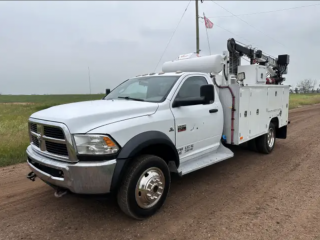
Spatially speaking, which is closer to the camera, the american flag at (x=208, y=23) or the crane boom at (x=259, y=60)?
the crane boom at (x=259, y=60)

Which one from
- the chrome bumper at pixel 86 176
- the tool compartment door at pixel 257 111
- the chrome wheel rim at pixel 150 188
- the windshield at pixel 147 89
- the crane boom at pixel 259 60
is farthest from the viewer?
the crane boom at pixel 259 60

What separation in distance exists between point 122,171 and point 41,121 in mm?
1267

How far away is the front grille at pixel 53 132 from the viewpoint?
2861 millimetres

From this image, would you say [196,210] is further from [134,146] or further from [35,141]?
[35,141]

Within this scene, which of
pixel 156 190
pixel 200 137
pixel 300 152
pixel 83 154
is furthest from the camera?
pixel 300 152

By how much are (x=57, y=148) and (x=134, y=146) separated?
0.94 metres

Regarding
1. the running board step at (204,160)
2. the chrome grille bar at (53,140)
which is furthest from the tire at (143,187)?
the chrome grille bar at (53,140)

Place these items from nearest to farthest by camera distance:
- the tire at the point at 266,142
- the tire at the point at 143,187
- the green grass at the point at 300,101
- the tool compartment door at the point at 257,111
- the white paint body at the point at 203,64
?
the tire at the point at 143,187 < the white paint body at the point at 203,64 < the tool compartment door at the point at 257,111 < the tire at the point at 266,142 < the green grass at the point at 300,101

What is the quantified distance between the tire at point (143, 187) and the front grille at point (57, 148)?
788 millimetres

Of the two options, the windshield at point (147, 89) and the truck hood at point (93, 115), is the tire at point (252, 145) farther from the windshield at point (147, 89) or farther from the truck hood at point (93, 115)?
the truck hood at point (93, 115)

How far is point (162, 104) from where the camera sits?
3.55 metres

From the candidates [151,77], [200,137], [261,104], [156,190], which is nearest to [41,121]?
[156,190]

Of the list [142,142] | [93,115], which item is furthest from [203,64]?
[93,115]

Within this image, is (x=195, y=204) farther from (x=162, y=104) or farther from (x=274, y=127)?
(x=274, y=127)
